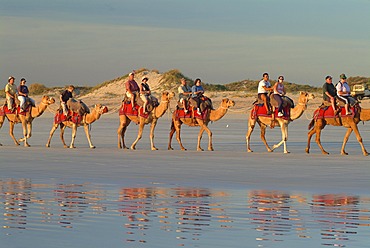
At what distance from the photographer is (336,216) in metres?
13.3

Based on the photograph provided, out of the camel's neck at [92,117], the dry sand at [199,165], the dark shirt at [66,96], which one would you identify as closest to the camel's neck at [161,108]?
the dry sand at [199,165]

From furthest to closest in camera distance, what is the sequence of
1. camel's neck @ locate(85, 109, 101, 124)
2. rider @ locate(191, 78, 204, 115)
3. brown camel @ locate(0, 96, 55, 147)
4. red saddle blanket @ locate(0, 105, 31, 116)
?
red saddle blanket @ locate(0, 105, 31, 116) < brown camel @ locate(0, 96, 55, 147) < camel's neck @ locate(85, 109, 101, 124) < rider @ locate(191, 78, 204, 115)

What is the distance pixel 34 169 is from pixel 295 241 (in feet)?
37.1

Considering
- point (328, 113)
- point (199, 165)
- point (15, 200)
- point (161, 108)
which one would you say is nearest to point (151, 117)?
point (161, 108)

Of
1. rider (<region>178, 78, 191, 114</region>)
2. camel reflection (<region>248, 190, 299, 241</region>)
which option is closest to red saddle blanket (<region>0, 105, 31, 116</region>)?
rider (<region>178, 78, 191, 114</region>)

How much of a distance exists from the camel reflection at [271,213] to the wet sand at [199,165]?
1363 millimetres

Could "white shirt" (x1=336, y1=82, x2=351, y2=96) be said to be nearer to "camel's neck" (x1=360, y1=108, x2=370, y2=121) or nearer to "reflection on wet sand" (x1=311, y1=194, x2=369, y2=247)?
"camel's neck" (x1=360, y1=108, x2=370, y2=121)

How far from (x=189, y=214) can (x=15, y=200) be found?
9.58 feet

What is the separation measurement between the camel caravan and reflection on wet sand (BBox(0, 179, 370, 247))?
1078 centimetres

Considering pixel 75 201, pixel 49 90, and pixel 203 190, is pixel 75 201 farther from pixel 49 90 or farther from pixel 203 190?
pixel 49 90

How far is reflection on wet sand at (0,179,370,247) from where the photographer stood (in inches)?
447

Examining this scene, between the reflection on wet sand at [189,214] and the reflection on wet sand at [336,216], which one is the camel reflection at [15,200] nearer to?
the reflection on wet sand at [189,214]

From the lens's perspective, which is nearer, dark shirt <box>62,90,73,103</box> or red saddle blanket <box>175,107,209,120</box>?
red saddle blanket <box>175,107,209,120</box>

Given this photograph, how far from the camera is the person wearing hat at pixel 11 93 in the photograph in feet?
105
